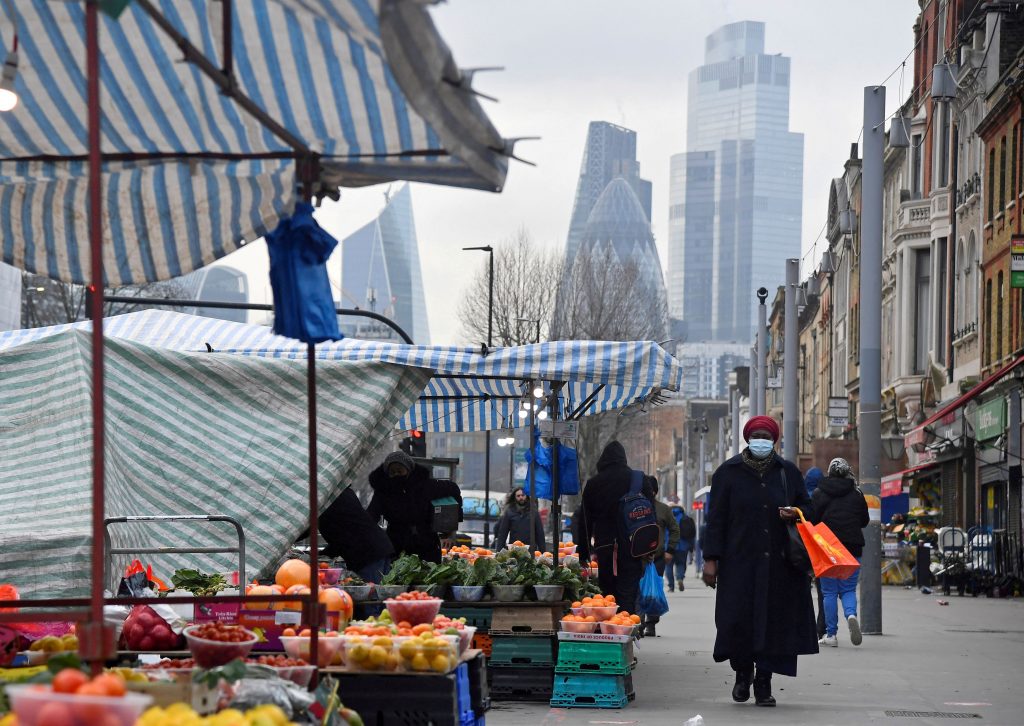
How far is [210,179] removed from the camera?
688 cm

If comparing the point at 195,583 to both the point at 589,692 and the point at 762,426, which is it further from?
the point at 762,426

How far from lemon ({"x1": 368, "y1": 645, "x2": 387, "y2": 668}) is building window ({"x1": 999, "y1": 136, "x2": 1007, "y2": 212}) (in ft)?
100

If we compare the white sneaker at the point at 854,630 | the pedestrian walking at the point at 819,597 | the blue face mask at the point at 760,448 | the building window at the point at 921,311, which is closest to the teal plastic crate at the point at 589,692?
the blue face mask at the point at 760,448

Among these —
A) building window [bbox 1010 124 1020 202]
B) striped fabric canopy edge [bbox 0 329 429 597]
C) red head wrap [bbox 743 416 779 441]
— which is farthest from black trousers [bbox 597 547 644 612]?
building window [bbox 1010 124 1020 202]

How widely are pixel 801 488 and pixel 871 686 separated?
2525 mm

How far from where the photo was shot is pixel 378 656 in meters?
7.68

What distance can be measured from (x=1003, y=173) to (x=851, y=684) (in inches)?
973

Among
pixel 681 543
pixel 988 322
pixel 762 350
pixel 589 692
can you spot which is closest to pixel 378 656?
pixel 589 692

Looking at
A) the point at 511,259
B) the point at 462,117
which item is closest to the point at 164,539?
the point at 462,117

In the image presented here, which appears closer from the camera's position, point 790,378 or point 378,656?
point 378,656

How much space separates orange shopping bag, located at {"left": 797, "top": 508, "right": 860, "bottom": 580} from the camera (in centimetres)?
1128

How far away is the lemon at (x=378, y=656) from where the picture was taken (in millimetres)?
7668

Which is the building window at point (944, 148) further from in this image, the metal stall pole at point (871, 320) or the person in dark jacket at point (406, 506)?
the person in dark jacket at point (406, 506)

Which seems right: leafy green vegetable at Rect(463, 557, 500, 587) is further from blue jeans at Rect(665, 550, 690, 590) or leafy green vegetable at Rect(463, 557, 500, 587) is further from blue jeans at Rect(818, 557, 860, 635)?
blue jeans at Rect(665, 550, 690, 590)
